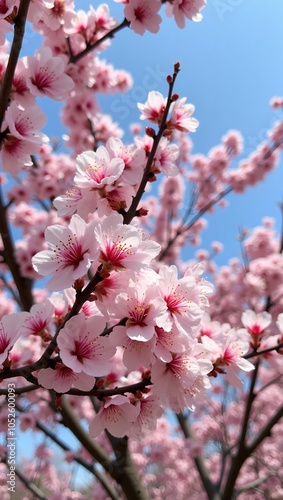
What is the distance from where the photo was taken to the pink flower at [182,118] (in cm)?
153

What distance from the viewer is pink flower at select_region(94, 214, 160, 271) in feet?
3.30

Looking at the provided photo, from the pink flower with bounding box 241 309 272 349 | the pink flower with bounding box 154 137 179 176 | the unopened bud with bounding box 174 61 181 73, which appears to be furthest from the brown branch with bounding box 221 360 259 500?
the unopened bud with bounding box 174 61 181 73

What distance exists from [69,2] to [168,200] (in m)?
5.57

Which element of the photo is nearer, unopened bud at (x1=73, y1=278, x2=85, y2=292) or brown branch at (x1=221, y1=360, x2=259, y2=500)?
unopened bud at (x1=73, y1=278, x2=85, y2=292)

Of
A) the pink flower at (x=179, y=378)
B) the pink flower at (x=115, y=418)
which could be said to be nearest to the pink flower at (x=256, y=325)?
the pink flower at (x=179, y=378)

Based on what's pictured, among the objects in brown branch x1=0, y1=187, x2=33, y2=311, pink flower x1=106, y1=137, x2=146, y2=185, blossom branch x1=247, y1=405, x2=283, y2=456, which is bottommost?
blossom branch x1=247, y1=405, x2=283, y2=456

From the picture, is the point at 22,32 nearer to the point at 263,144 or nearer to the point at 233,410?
the point at 263,144

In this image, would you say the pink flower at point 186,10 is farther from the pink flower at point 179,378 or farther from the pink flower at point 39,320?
the pink flower at point 179,378

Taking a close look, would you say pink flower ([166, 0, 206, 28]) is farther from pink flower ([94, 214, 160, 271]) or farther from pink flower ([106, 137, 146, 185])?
pink flower ([94, 214, 160, 271])

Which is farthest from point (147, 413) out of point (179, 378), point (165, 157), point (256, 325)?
point (165, 157)

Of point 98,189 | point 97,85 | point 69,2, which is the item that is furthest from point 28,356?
point 97,85

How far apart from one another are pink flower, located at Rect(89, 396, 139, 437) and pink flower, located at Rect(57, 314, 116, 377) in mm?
189

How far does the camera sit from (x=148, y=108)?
1619 mm

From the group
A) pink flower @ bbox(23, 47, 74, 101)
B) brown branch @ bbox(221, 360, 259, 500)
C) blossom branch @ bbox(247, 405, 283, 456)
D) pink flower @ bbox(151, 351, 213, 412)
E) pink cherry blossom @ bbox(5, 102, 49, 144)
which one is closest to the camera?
pink flower @ bbox(151, 351, 213, 412)
